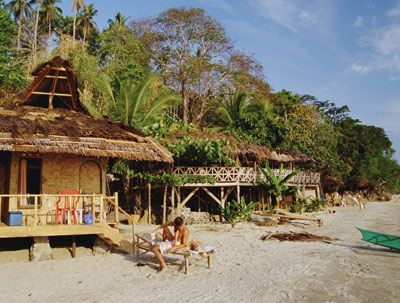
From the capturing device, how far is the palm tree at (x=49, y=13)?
35.5 m

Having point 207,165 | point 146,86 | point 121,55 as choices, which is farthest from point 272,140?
point 121,55

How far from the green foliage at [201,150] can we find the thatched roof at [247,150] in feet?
1.84

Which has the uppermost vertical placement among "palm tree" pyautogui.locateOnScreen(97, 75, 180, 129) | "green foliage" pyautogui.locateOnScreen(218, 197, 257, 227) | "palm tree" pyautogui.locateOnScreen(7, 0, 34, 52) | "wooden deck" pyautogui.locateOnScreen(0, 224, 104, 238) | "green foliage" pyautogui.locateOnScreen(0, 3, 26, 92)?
"palm tree" pyautogui.locateOnScreen(7, 0, 34, 52)

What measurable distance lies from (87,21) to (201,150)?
26687 mm

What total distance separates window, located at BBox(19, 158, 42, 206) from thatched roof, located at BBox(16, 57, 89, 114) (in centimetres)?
240

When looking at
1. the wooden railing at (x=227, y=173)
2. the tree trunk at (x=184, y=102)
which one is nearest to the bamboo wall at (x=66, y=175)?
the wooden railing at (x=227, y=173)

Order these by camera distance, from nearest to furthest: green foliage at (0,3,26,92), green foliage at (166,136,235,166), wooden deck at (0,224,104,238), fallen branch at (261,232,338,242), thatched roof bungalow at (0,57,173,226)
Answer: wooden deck at (0,224,104,238), thatched roof bungalow at (0,57,173,226), fallen branch at (261,232,338,242), green foliage at (166,136,235,166), green foliage at (0,3,26,92)

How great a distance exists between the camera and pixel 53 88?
13.1 m

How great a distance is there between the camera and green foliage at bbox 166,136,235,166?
1891 centimetres

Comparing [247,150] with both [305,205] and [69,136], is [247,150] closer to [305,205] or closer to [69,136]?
[305,205]

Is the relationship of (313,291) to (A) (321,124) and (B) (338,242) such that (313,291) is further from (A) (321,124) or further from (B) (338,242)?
(A) (321,124)

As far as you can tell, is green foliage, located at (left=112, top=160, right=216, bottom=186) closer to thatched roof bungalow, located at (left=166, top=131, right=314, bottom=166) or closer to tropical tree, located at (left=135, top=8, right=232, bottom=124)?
thatched roof bungalow, located at (left=166, top=131, right=314, bottom=166)

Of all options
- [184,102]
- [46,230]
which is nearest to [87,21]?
[184,102]

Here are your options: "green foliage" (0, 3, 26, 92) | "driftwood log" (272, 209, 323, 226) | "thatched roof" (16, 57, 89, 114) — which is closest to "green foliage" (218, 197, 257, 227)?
"driftwood log" (272, 209, 323, 226)
